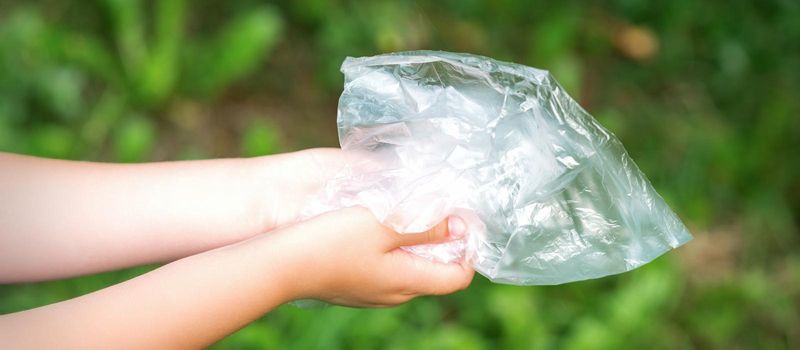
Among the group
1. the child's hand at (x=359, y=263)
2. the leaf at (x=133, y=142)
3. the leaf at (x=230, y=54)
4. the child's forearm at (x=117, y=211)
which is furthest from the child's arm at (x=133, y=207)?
the leaf at (x=230, y=54)

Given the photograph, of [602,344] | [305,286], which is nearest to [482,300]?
[602,344]

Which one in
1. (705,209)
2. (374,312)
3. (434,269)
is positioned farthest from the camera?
(705,209)

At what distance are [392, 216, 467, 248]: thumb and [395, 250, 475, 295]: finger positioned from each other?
2cm

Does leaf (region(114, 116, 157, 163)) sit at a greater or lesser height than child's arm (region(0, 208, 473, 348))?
greater

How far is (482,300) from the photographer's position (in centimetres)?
213

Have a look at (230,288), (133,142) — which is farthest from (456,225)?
(133,142)

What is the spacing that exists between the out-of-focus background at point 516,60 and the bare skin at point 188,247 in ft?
2.54

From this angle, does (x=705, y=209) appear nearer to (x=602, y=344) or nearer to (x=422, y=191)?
(x=602, y=344)

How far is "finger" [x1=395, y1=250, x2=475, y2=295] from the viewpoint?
1.04m

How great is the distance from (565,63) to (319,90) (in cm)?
80

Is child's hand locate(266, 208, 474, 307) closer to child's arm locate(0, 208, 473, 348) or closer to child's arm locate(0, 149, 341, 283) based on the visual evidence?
child's arm locate(0, 208, 473, 348)

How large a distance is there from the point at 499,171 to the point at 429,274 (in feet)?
0.54

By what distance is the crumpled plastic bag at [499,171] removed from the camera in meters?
1.05

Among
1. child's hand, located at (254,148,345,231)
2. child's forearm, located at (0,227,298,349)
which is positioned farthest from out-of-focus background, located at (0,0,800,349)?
child's forearm, located at (0,227,298,349)
